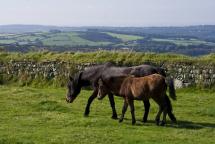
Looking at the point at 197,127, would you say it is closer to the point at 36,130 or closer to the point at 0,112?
the point at 36,130

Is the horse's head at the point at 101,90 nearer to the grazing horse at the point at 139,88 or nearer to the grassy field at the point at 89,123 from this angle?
the grazing horse at the point at 139,88

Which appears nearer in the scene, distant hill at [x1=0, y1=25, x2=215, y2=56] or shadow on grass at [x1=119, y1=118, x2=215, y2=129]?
shadow on grass at [x1=119, y1=118, x2=215, y2=129]

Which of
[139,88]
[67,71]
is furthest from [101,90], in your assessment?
[67,71]

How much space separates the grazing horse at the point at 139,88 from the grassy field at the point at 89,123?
0.78 m

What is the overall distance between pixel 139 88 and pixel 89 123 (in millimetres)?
2088

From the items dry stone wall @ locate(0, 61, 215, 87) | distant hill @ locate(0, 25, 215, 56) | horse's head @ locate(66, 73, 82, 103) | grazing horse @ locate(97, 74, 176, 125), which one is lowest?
distant hill @ locate(0, 25, 215, 56)

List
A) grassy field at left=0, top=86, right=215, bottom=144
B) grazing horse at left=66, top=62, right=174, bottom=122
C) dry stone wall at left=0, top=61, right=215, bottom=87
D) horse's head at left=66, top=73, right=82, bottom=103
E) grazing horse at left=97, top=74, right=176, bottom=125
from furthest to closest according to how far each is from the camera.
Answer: dry stone wall at left=0, top=61, right=215, bottom=87 → horse's head at left=66, top=73, right=82, bottom=103 → grazing horse at left=66, top=62, right=174, bottom=122 → grazing horse at left=97, top=74, right=176, bottom=125 → grassy field at left=0, top=86, right=215, bottom=144

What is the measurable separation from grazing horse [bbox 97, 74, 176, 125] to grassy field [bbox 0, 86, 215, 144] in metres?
0.78

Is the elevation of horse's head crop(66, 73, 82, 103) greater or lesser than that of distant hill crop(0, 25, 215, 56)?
greater

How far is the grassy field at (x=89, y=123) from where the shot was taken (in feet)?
42.3

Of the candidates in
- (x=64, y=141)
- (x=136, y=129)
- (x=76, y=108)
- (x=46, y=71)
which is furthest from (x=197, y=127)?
(x=46, y=71)

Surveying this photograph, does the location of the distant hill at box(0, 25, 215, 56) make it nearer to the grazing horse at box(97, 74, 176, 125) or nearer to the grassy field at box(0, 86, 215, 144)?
the grassy field at box(0, 86, 215, 144)

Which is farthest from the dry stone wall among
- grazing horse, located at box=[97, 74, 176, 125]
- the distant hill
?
the distant hill

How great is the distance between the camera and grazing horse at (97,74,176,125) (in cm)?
1486
